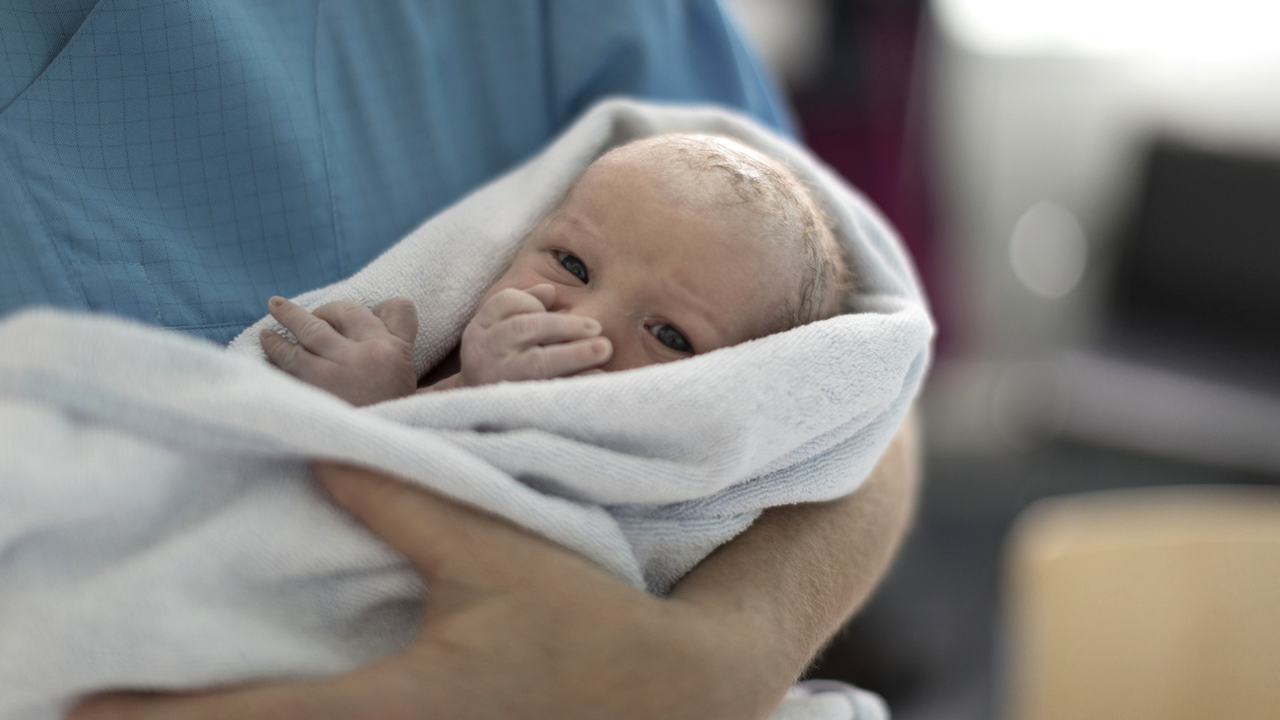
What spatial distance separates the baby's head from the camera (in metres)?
0.75

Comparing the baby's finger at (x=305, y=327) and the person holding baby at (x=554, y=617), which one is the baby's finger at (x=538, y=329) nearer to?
the person holding baby at (x=554, y=617)

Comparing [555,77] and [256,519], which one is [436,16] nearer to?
[555,77]

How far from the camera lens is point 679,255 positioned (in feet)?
2.47

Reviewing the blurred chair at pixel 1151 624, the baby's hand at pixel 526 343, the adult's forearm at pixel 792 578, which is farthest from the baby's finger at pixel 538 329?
the blurred chair at pixel 1151 624

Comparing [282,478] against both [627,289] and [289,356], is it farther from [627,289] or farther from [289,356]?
[627,289]

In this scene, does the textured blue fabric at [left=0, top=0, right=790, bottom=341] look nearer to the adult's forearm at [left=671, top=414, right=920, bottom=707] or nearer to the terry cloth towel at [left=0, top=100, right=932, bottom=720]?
the terry cloth towel at [left=0, top=100, right=932, bottom=720]

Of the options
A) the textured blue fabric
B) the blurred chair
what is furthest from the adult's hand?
the blurred chair

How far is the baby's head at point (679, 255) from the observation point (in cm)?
75

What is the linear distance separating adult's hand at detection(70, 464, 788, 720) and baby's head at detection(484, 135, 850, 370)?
21cm

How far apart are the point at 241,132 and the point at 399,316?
0.19 m

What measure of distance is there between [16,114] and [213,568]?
359 mm

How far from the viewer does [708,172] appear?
0.78 metres

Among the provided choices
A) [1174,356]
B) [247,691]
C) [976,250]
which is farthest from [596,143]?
[976,250]

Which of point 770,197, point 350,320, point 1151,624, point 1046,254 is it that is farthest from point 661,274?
point 1046,254
